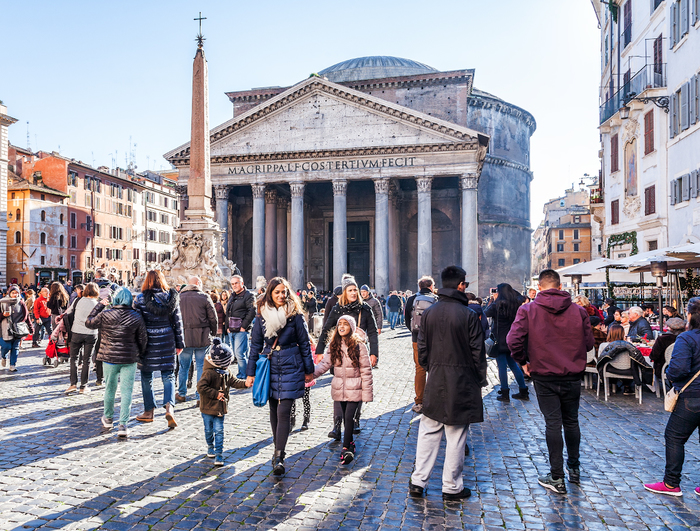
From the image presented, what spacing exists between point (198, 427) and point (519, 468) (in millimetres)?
3270

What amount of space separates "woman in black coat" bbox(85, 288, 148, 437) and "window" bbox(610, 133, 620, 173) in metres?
20.6

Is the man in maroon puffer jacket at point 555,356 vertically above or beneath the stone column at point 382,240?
beneath

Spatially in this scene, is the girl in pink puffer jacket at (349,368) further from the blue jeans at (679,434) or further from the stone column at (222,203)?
the stone column at (222,203)

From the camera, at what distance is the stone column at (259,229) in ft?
90.9

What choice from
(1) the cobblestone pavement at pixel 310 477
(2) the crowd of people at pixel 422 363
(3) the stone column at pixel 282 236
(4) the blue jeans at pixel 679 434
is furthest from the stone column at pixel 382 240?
(4) the blue jeans at pixel 679 434

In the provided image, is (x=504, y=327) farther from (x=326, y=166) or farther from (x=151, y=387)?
(x=326, y=166)

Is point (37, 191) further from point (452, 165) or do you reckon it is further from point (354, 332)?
point (354, 332)

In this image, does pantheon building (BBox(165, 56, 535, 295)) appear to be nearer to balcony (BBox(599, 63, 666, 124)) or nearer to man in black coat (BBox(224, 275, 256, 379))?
balcony (BBox(599, 63, 666, 124))

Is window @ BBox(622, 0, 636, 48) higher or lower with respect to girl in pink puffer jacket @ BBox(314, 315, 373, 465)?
higher

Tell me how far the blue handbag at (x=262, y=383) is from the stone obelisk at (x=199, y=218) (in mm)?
7220

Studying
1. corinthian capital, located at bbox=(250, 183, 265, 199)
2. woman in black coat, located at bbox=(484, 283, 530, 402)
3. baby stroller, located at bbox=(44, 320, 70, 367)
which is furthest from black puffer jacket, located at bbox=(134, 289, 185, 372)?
corinthian capital, located at bbox=(250, 183, 265, 199)

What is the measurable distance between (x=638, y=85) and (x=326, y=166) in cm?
1378

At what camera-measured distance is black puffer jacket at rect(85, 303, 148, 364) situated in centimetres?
554

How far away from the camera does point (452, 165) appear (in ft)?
85.0
